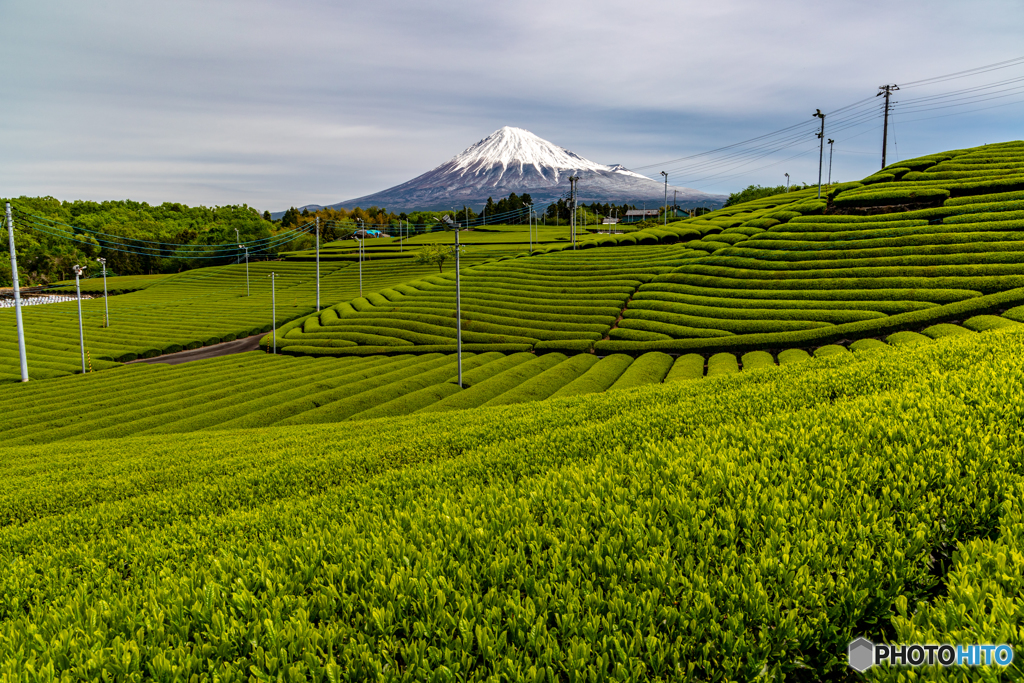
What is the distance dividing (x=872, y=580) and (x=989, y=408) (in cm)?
448

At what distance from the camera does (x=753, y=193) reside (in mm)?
148750

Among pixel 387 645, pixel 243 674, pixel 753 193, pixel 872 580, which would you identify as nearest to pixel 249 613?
pixel 243 674

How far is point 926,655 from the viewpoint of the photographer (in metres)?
Answer: 3.37

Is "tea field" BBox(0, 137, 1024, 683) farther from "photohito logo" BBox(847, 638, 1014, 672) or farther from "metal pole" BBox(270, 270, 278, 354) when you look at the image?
"metal pole" BBox(270, 270, 278, 354)

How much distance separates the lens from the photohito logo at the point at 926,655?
3150mm

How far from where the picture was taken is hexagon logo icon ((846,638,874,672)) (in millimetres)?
3533

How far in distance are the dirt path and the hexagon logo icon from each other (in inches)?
2372

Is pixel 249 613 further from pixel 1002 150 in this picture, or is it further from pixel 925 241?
pixel 1002 150

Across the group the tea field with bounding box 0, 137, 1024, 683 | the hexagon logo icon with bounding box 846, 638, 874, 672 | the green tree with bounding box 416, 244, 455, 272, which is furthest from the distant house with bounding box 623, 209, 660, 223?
the hexagon logo icon with bounding box 846, 638, 874, 672

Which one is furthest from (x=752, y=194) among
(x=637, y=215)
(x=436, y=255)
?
(x=436, y=255)

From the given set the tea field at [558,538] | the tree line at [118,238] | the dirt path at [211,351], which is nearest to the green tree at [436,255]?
the dirt path at [211,351]

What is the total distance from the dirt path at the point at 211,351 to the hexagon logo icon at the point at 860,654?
198ft

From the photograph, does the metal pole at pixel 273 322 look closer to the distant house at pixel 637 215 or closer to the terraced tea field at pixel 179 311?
the terraced tea field at pixel 179 311

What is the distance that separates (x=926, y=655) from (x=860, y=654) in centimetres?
40
